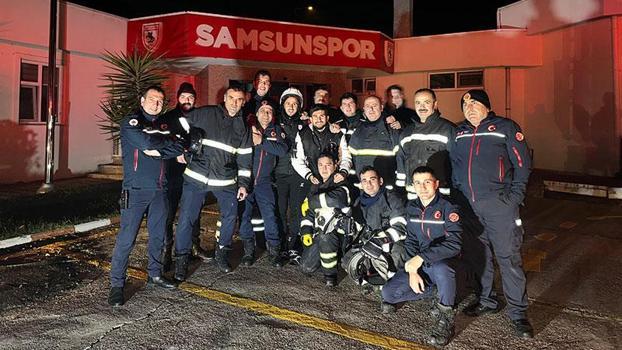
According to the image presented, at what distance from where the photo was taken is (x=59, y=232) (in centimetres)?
630

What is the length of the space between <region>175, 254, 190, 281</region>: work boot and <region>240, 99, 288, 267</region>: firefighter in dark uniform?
27.6 inches

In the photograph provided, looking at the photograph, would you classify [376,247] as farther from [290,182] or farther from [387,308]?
[290,182]

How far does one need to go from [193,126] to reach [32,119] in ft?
26.1

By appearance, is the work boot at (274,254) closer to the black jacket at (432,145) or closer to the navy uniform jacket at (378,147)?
the navy uniform jacket at (378,147)

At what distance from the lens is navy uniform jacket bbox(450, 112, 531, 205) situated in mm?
3484

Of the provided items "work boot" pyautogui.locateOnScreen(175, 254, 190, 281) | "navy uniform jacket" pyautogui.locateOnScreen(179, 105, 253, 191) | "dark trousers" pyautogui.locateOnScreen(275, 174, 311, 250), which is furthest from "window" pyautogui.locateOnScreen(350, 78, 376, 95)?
"work boot" pyautogui.locateOnScreen(175, 254, 190, 281)

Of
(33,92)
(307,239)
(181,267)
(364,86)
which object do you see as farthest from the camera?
(364,86)

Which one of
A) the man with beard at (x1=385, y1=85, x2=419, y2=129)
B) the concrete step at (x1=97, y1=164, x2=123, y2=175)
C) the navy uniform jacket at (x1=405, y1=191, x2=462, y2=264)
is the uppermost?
the man with beard at (x1=385, y1=85, x2=419, y2=129)

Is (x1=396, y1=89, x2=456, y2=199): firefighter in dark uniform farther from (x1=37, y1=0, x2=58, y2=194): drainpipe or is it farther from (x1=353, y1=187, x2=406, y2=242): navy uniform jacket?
(x1=37, y1=0, x2=58, y2=194): drainpipe

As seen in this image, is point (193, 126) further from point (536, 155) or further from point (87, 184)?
point (536, 155)

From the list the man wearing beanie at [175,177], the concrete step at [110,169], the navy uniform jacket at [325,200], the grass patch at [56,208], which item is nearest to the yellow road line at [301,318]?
the man wearing beanie at [175,177]

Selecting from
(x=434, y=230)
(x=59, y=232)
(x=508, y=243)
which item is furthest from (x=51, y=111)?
(x=508, y=243)

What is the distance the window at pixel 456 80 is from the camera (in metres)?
14.2

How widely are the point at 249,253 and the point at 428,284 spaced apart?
2195 mm
